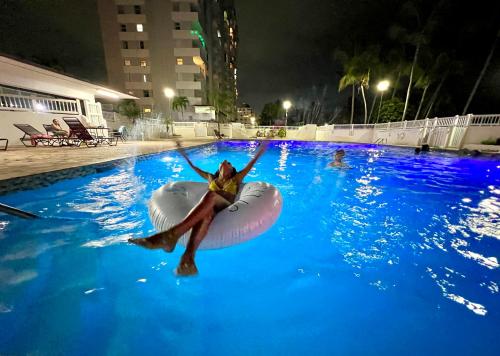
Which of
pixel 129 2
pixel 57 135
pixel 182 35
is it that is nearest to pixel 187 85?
pixel 182 35

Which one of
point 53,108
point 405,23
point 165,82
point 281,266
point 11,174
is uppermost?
point 405,23

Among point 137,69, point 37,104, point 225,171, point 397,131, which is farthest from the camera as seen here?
point 137,69

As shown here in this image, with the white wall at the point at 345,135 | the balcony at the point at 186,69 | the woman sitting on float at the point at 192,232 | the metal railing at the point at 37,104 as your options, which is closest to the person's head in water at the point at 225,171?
the woman sitting on float at the point at 192,232

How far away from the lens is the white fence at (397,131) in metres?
11.8

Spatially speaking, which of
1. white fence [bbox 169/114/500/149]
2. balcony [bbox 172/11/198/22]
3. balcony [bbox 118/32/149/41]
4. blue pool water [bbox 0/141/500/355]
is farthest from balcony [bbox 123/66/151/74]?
blue pool water [bbox 0/141/500/355]

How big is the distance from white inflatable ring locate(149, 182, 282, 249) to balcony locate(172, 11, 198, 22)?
40.5 m

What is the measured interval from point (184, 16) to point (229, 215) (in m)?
41.5

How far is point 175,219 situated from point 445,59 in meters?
26.2

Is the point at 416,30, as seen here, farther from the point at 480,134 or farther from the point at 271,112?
the point at 271,112

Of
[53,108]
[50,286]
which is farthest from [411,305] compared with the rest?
[53,108]

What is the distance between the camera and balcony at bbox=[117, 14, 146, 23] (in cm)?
3397

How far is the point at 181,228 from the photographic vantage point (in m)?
2.02

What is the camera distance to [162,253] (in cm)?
317

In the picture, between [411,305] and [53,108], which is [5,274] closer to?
[411,305]
